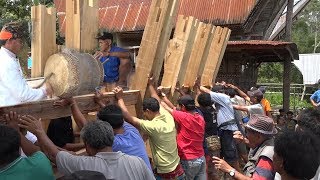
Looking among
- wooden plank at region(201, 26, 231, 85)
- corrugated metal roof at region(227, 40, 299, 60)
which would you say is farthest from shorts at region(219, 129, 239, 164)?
corrugated metal roof at region(227, 40, 299, 60)

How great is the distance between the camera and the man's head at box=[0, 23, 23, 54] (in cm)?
340

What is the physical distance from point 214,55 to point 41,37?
4.82 metres

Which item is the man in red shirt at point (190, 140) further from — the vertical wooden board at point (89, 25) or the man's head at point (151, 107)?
the vertical wooden board at point (89, 25)

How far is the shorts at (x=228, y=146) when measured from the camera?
7.42m

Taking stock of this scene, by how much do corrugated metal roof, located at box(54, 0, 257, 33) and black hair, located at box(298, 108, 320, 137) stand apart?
6805 mm

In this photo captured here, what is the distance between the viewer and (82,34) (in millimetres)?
4145

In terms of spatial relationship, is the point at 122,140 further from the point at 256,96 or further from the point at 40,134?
the point at 256,96

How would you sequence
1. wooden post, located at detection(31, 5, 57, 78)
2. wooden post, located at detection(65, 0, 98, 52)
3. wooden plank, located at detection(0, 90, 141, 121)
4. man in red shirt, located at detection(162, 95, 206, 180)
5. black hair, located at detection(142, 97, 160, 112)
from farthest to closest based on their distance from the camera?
1. man in red shirt, located at detection(162, 95, 206, 180)
2. black hair, located at detection(142, 97, 160, 112)
3. wooden post, located at detection(65, 0, 98, 52)
4. wooden post, located at detection(31, 5, 57, 78)
5. wooden plank, located at detection(0, 90, 141, 121)

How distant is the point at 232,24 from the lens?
432 inches

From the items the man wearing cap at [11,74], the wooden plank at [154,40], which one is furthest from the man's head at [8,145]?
the wooden plank at [154,40]

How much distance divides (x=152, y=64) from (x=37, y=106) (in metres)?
2.02

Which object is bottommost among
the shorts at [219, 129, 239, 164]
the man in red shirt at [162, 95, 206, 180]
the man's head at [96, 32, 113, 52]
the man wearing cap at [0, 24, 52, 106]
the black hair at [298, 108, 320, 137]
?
the shorts at [219, 129, 239, 164]

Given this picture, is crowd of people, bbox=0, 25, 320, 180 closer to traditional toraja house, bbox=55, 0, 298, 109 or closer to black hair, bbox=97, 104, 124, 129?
black hair, bbox=97, 104, 124, 129

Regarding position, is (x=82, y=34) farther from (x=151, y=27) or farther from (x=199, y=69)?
(x=199, y=69)
